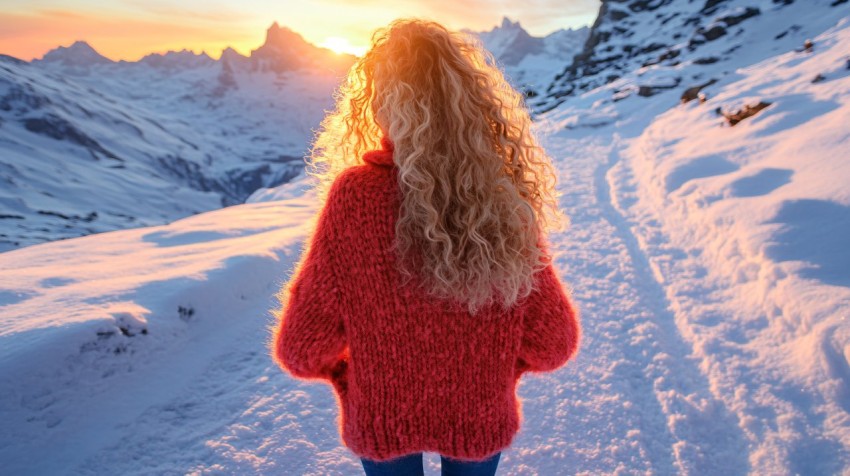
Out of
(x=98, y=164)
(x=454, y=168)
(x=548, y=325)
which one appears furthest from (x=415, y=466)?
(x=98, y=164)

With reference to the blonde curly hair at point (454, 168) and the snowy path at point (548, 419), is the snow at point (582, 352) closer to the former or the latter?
the snowy path at point (548, 419)

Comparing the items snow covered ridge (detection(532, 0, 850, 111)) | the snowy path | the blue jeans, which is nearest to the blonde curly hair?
the blue jeans

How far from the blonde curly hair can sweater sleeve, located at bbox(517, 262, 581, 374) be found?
9 cm

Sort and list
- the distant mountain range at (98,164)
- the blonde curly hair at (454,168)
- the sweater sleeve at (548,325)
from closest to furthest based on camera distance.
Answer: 1. the blonde curly hair at (454,168)
2. the sweater sleeve at (548,325)
3. the distant mountain range at (98,164)

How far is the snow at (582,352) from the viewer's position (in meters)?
3.11

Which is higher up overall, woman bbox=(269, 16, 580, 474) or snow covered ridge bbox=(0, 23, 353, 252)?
woman bbox=(269, 16, 580, 474)

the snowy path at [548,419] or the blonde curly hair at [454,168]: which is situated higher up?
the blonde curly hair at [454,168]

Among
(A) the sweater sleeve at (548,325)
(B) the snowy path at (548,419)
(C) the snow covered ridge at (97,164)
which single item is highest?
(A) the sweater sleeve at (548,325)

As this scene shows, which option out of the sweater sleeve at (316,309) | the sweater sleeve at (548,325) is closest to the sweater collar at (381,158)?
the sweater sleeve at (316,309)

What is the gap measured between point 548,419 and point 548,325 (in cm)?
211

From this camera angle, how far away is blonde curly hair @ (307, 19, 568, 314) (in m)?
1.44

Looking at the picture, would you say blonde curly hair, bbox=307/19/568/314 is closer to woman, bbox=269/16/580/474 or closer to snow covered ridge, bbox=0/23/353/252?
woman, bbox=269/16/580/474

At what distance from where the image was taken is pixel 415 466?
1.78 meters

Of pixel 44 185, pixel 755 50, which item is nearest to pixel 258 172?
pixel 44 185
